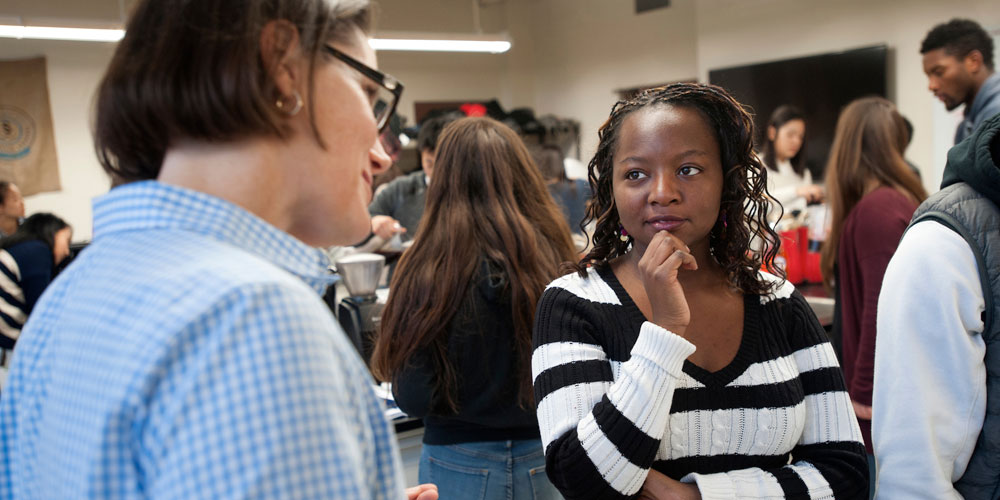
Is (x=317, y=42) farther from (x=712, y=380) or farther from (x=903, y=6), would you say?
(x=903, y=6)

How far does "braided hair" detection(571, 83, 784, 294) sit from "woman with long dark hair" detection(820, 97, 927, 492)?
1.18m

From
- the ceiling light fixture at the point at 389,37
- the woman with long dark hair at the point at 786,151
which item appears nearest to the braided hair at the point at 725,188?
the ceiling light fixture at the point at 389,37

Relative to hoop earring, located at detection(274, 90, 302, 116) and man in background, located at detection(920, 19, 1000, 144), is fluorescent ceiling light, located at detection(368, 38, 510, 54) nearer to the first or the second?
man in background, located at detection(920, 19, 1000, 144)

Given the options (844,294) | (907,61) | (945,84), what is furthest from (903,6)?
(844,294)

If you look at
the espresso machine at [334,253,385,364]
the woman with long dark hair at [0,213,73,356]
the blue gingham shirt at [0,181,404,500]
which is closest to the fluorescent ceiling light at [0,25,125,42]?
the woman with long dark hair at [0,213,73,356]

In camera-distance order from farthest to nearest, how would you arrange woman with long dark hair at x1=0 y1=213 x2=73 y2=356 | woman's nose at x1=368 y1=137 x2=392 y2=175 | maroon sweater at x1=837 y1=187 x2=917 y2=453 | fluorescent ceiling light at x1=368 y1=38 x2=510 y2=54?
fluorescent ceiling light at x1=368 y1=38 x2=510 y2=54, woman with long dark hair at x1=0 y1=213 x2=73 y2=356, maroon sweater at x1=837 y1=187 x2=917 y2=453, woman's nose at x1=368 y1=137 x2=392 y2=175

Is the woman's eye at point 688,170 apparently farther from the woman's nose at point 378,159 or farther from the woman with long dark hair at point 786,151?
the woman with long dark hair at point 786,151

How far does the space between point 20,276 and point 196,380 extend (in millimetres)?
3752

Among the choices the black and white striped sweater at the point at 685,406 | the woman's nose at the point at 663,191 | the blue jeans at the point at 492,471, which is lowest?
the blue jeans at the point at 492,471

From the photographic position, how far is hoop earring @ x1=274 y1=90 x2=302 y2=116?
0.68m

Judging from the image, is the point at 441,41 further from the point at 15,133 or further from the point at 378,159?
the point at 378,159

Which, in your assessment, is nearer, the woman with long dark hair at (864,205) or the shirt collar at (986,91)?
the woman with long dark hair at (864,205)

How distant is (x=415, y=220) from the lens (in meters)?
3.87

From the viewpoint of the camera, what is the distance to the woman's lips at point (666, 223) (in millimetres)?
1192
